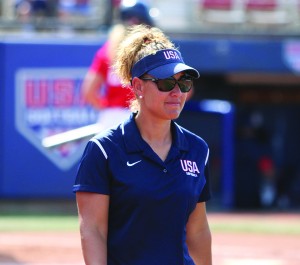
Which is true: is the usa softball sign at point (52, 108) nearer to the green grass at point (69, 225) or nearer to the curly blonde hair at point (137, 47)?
the green grass at point (69, 225)

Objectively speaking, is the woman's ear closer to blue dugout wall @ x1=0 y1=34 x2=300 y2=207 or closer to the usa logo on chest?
the usa logo on chest

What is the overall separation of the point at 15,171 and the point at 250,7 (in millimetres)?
4371

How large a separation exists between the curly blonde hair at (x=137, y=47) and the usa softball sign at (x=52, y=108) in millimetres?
9226

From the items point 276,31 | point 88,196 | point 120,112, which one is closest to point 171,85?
point 88,196

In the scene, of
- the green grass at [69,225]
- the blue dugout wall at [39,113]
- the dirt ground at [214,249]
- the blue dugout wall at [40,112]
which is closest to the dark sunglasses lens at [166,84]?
the dirt ground at [214,249]

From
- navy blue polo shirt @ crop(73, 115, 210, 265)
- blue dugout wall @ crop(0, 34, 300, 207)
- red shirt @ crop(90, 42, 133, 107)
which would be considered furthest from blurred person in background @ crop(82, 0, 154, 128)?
blue dugout wall @ crop(0, 34, 300, 207)

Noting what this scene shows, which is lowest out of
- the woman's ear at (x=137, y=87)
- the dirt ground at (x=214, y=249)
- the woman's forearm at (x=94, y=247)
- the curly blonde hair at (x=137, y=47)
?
the dirt ground at (x=214, y=249)

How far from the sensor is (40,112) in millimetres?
Answer: 13266

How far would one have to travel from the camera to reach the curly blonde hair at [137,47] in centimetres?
393

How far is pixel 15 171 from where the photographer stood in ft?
43.3

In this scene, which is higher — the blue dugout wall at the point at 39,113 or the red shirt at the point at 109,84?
the red shirt at the point at 109,84

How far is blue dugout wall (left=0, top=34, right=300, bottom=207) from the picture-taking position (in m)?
13.2

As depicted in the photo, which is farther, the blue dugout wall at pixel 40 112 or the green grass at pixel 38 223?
the blue dugout wall at pixel 40 112

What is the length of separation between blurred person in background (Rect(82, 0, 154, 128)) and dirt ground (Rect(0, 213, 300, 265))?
1.40 metres
